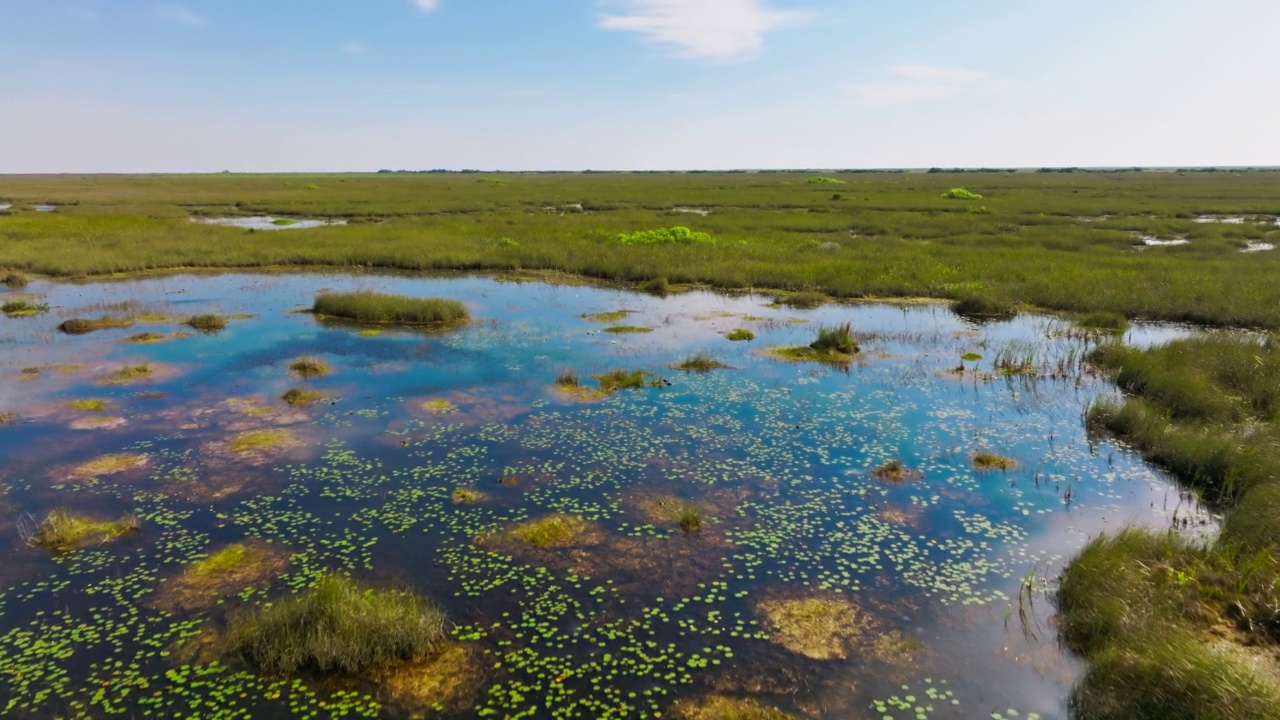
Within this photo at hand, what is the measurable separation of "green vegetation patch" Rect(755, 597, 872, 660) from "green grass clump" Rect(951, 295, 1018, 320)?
1783cm

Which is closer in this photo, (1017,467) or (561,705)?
(561,705)

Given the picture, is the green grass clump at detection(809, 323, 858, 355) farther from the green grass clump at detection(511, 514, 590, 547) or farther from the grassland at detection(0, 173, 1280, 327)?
the green grass clump at detection(511, 514, 590, 547)

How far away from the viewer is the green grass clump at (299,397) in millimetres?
14906

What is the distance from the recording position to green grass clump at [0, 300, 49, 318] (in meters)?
22.7

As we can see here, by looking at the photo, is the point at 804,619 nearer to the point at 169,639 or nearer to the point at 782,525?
the point at 782,525

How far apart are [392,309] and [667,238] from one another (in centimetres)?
1727

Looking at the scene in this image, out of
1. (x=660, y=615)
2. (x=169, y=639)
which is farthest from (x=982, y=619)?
(x=169, y=639)

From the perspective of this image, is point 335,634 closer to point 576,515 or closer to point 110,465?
point 576,515

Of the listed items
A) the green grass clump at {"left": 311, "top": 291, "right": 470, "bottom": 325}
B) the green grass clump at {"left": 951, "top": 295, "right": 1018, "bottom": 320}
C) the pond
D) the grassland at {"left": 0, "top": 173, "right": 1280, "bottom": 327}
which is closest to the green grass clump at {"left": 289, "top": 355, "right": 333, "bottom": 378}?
the pond

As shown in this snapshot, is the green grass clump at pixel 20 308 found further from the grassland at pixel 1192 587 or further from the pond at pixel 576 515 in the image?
the grassland at pixel 1192 587

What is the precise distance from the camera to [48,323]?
2167 centimetres

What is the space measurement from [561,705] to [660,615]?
1663 mm

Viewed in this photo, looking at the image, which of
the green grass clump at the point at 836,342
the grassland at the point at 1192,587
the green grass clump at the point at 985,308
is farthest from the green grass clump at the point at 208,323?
the green grass clump at the point at 985,308

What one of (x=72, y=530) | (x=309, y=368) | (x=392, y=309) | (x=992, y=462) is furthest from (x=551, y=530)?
(x=392, y=309)
